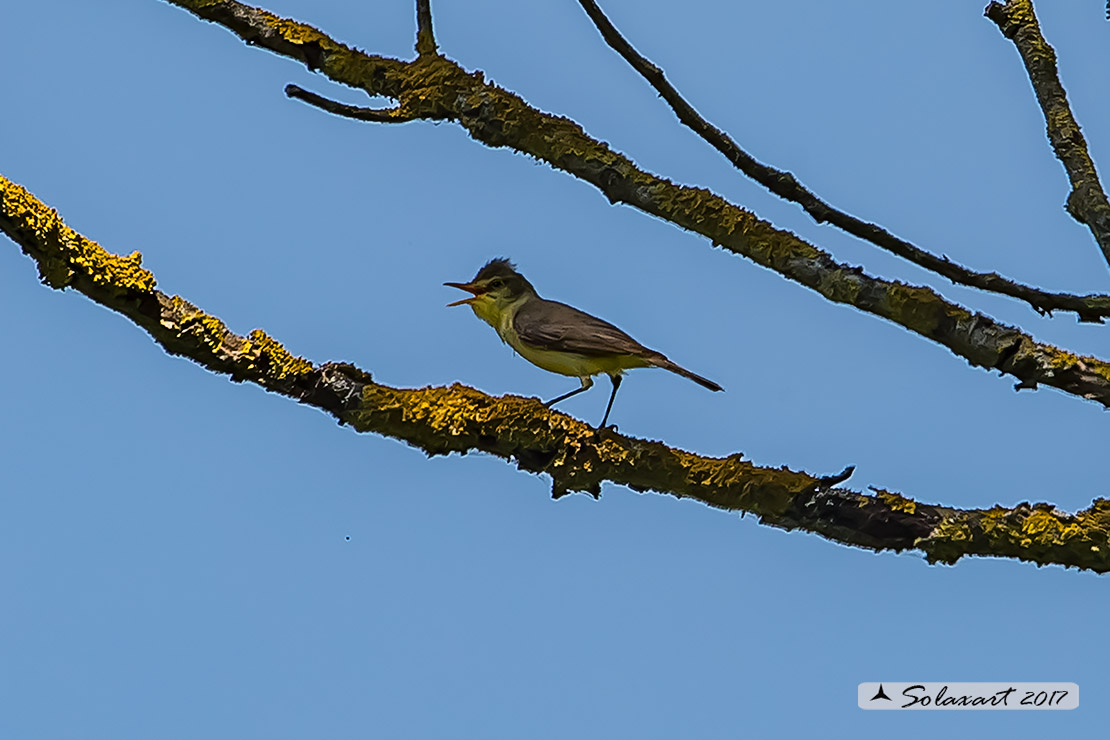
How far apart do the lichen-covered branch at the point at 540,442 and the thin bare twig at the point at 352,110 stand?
91 centimetres

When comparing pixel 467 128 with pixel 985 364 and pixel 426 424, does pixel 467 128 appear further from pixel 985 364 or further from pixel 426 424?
pixel 985 364

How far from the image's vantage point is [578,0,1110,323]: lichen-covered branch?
162 inches

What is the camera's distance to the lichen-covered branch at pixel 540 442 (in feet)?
11.6

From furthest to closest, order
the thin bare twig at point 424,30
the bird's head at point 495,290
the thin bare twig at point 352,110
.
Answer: the bird's head at point 495,290, the thin bare twig at point 424,30, the thin bare twig at point 352,110

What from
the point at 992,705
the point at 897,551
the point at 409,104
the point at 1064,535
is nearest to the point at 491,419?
the point at 409,104

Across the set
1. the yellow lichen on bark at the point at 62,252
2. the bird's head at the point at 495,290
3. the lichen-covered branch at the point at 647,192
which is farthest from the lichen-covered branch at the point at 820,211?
the bird's head at the point at 495,290

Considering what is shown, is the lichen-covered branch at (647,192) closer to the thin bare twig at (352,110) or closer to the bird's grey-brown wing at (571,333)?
the thin bare twig at (352,110)

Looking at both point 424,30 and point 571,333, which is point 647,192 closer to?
point 424,30

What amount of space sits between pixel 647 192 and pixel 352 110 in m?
1.15

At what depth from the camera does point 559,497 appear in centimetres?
463

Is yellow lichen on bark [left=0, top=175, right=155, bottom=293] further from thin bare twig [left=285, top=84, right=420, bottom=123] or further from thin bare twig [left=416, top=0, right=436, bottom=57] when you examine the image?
thin bare twig [left=416, top=0, right=436, bottom=57]

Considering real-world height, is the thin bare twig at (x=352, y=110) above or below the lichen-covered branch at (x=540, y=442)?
above

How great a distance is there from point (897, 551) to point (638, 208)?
1595 millimetres

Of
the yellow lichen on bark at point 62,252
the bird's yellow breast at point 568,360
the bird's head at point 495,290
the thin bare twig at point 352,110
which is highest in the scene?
the bird's head at point 495,290
